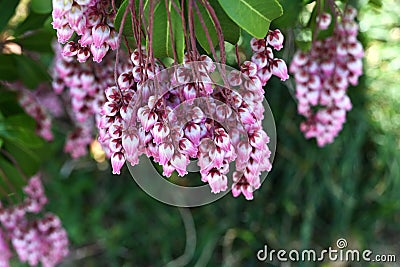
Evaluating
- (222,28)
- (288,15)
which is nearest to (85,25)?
(222,28)

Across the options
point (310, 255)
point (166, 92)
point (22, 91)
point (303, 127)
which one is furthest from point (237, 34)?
point (310, 255)

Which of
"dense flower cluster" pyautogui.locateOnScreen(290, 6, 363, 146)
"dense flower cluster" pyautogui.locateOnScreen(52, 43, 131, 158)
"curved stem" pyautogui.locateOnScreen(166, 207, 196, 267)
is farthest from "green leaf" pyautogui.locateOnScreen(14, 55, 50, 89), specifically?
"curved stem" pyautogui.locateOnScreen(166, 207, 196, 267)

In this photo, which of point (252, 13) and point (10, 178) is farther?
point (10, 178)

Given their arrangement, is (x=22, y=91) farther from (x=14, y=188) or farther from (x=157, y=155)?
(x=157, y=155)

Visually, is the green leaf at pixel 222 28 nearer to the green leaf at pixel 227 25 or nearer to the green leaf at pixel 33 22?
the green leaf at pixel 227 25

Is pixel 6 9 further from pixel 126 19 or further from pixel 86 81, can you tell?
pixel 126 19

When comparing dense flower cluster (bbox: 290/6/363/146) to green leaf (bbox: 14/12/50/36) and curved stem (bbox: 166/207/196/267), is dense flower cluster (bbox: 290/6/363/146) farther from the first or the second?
curved stem (bbox: 166/207/196/267)
